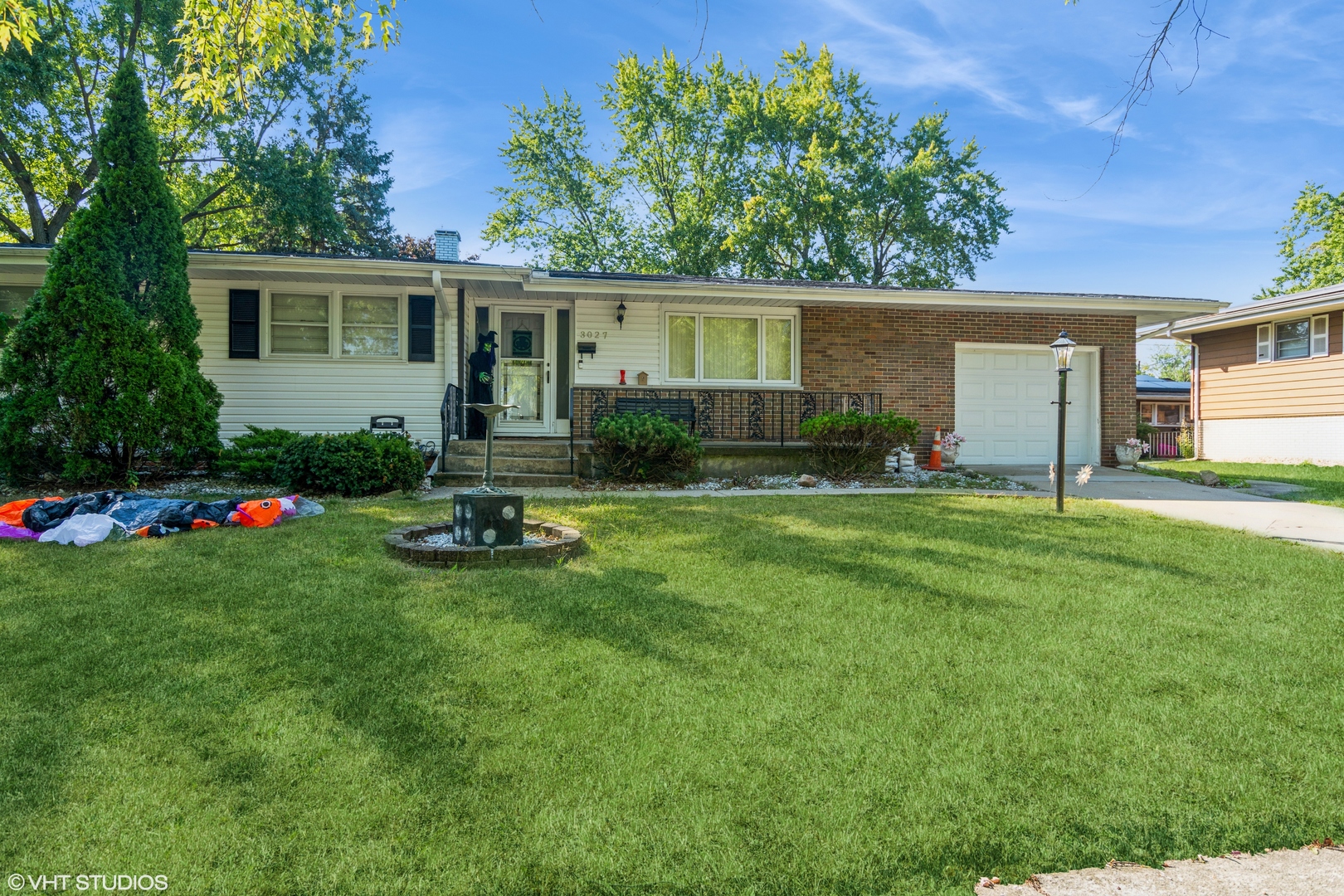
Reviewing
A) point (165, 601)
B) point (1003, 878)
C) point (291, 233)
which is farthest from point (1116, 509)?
point (291, 233)

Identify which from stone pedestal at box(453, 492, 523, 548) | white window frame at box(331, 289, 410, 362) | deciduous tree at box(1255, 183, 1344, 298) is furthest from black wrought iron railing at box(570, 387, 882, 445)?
deciduous tree at box(1255, 183, 1344, 298)

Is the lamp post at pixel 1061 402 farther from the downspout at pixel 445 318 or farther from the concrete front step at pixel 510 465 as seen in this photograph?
the downspout at pixel 445 318

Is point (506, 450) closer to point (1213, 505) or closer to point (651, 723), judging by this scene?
point (651, 723)

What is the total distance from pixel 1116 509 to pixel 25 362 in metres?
11.6

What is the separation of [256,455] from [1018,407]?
11655mm

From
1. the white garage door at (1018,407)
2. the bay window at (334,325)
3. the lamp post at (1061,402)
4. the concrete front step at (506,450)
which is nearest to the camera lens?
the lamp post at (1061,402)

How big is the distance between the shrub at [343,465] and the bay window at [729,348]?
4994 mm

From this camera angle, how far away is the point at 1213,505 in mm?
7727

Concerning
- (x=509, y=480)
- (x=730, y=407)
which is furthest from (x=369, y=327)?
(x=730, y=407)

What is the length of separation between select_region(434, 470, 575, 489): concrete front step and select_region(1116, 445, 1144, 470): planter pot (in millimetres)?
9321

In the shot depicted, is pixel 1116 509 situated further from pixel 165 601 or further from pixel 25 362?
pixel 25 362

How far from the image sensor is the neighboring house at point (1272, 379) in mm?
13805

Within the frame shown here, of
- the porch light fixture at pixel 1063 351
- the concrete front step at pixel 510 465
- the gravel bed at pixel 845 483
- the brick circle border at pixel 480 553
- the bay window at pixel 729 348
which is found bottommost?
the brick circle border at pixel 480 553

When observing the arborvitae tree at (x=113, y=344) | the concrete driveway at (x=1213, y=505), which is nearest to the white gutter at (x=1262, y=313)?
the concrete driveway at (x=1213, y=505)
